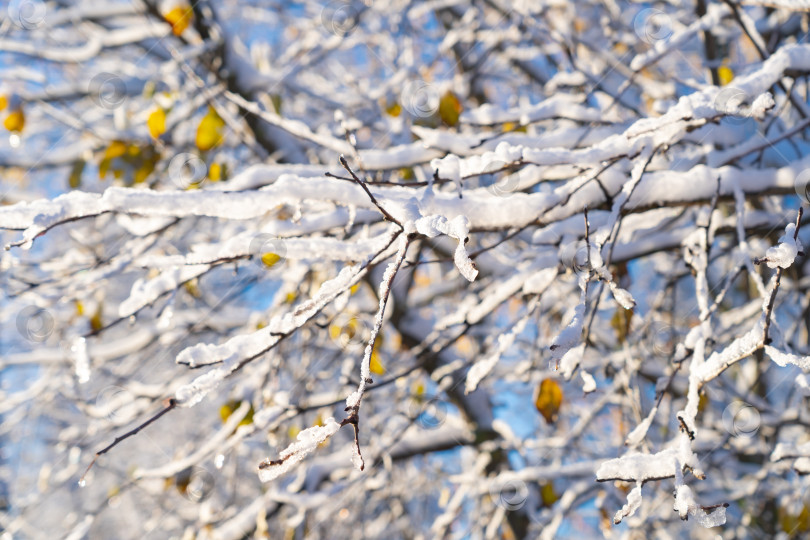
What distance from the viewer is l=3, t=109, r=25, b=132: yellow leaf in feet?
6.90

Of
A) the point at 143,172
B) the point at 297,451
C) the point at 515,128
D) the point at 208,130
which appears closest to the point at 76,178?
the point at 143,172

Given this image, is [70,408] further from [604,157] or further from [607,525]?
[604,157]

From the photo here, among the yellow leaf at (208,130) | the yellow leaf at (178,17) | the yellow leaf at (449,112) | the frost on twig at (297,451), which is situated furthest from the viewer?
the yellow leaf at (178,17)

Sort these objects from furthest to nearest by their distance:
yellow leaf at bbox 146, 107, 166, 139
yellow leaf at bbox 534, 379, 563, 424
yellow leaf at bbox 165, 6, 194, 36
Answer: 1. yellow leaf at bbox 165, 6, 194, 36
2. yellow leaf at bbox 146, 107, 166, 139
3. yellow leaf at bbox 534, 379, 563, 424

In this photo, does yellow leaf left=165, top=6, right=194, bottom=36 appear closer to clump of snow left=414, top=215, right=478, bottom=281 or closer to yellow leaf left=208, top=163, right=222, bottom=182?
yellow leaf left=208, top=163, right=222, bottom=182

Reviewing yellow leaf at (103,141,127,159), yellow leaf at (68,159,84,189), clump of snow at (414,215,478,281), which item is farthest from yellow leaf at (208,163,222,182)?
clump of snow at (414,215,478,281)

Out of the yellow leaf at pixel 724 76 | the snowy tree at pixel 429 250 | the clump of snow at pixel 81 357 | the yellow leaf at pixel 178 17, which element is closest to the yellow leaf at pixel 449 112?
the snowy tree at pixel 429 250

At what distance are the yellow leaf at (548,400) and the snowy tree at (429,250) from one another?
0.01 meters

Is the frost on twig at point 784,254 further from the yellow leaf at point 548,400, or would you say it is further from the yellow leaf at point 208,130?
the yellow leaf at point 208,130

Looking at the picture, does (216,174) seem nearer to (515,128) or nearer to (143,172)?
(143,172)

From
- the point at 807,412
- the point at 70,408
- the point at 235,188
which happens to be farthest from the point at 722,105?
the point at 70,408

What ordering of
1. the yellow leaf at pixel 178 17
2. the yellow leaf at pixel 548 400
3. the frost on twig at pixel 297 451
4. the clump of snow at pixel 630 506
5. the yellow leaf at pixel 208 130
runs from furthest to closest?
the yellow leaf at pixel 178 17, the yellow leaf at pixel 208 130, the yellow leaf at pixel 548 400, the clump of snow at pixel 630 506, the frost on twig at pixel 297 451

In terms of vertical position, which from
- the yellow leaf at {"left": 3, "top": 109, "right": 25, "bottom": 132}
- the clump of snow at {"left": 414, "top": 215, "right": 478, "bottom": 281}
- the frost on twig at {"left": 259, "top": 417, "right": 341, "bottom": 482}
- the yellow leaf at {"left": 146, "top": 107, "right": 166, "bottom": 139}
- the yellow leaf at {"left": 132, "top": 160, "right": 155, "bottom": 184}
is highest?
the clump of snow at {"left": 414, "top": 215, "right": 478, "bottom": 281}

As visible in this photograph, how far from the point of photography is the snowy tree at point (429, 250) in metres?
1.06
